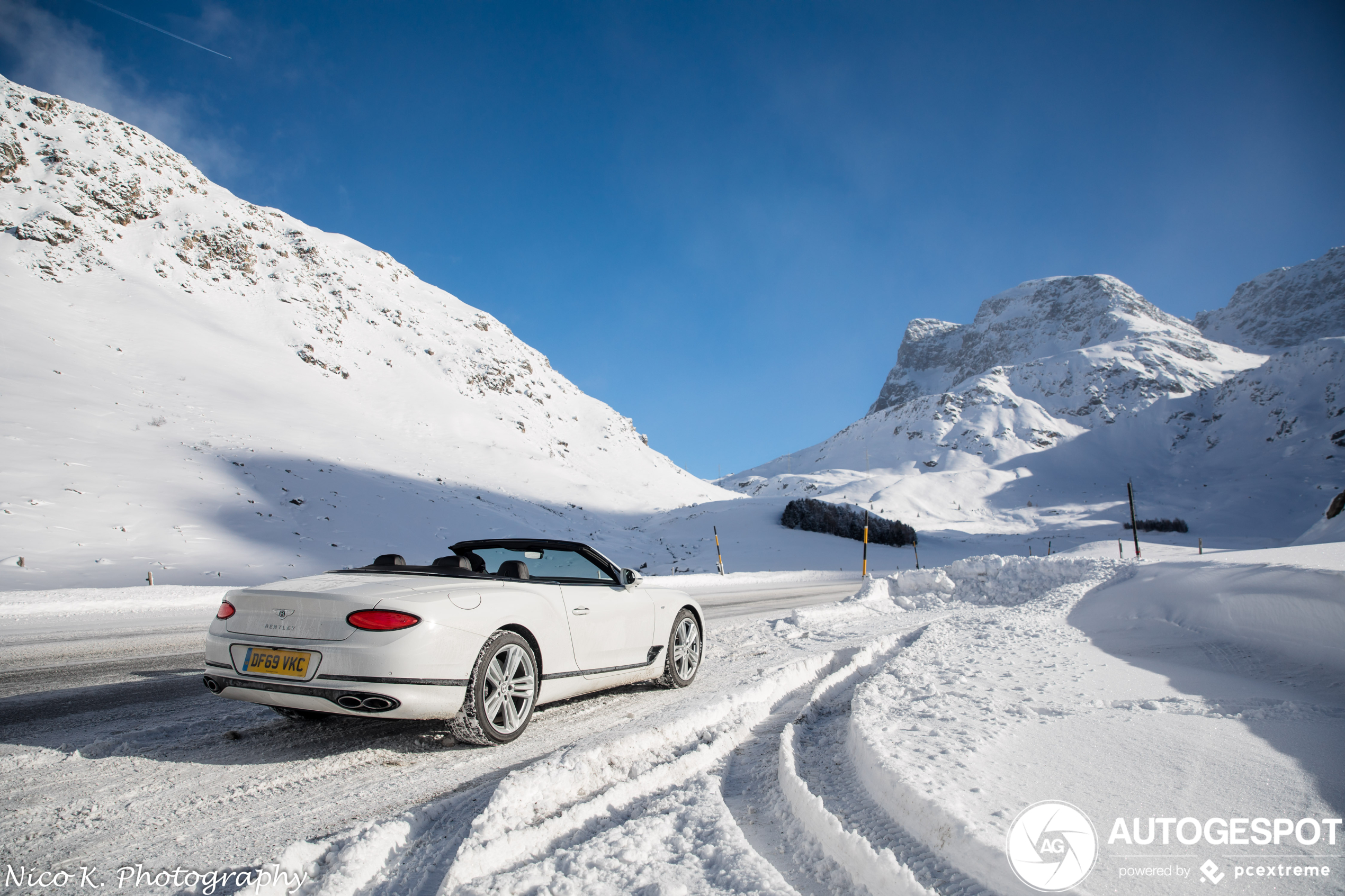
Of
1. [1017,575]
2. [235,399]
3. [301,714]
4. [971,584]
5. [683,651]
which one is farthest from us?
[235,399]

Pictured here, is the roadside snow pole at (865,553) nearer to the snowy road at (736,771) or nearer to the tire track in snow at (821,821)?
the snowy road at (736,771)

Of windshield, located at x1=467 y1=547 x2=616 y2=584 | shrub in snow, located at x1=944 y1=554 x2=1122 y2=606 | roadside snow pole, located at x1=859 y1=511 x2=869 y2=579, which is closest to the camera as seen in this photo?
windshield, located at x1=467 y1=547 x2=616 y2=584

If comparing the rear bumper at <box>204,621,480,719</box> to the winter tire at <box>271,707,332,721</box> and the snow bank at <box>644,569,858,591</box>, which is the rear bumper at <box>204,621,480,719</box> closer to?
the winter tire at <box>271,707,332,721</box>

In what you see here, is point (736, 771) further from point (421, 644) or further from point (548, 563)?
point (548, 563)

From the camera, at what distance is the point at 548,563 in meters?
4.64

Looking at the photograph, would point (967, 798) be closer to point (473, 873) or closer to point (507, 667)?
point (473, 873)

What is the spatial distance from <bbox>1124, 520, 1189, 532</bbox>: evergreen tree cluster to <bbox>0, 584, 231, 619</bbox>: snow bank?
71.2 metres

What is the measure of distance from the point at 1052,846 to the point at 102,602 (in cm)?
1386

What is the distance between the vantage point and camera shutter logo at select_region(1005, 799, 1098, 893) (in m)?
1.92

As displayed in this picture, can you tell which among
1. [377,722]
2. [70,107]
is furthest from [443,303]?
[377,722]

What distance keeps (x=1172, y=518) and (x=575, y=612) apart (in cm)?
8096
